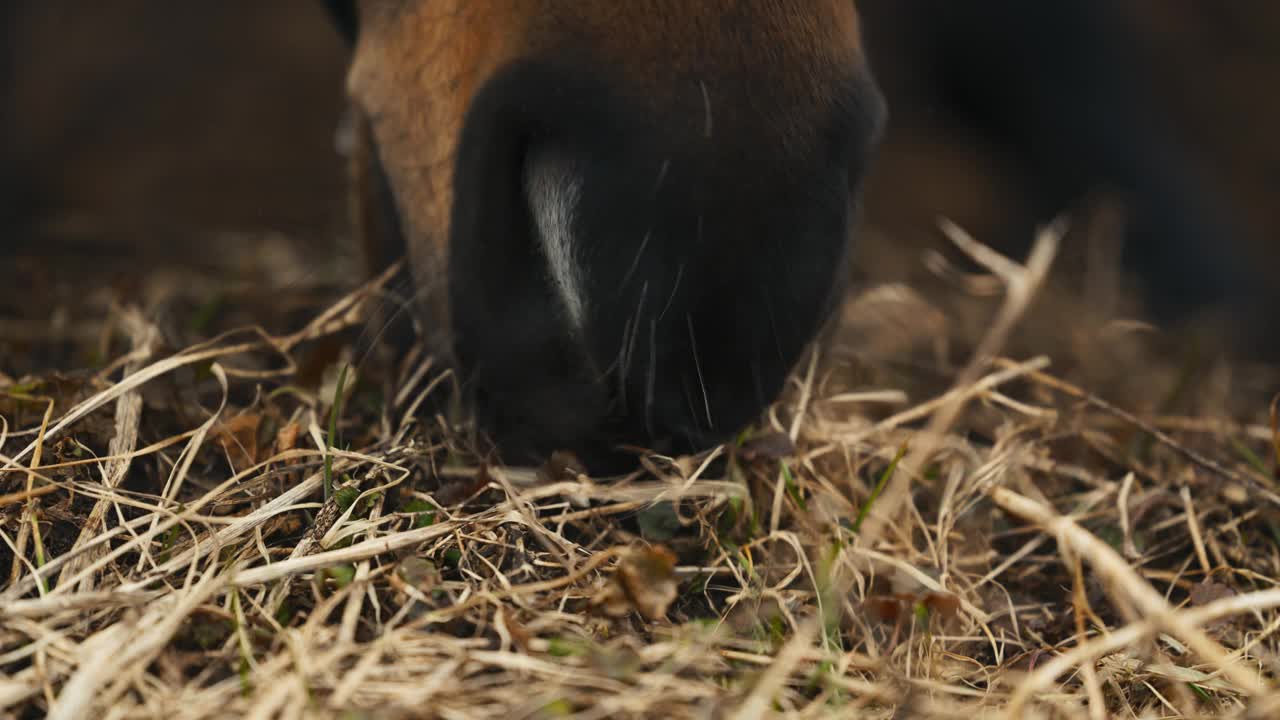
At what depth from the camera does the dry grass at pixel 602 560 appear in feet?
2.44

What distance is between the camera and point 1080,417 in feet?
4.31

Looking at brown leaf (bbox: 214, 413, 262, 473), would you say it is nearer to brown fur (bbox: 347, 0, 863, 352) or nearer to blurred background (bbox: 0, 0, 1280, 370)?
brown fur (bbox: 347, 0, 863, 352)

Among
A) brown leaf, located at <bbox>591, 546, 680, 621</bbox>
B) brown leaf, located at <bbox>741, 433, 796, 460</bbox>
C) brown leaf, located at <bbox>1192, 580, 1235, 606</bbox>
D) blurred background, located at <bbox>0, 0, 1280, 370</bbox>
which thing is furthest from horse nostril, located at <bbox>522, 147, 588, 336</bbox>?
blurred background, located at <bbox>0, 0, 1280, 370</bbox>

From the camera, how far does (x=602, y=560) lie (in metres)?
0.91

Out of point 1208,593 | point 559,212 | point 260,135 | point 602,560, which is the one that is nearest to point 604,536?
point 602,560

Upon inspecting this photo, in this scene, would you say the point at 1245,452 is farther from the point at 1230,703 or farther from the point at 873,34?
the point at 873,34

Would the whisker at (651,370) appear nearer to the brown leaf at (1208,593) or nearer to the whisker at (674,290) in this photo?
the whisker at (674,290)

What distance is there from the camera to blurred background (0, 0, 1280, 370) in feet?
7.34

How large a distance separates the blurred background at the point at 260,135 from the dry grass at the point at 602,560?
930mm

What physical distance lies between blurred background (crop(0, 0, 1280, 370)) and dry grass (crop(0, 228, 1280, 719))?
0.93m

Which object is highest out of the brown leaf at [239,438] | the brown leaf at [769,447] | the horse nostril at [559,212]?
the horse nostril at [559,212]

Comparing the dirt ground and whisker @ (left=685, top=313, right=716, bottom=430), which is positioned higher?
whisker @ (left=685, top=313, right=716, bottom=430)

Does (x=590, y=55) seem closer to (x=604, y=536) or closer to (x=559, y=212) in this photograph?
(x=559, y=212)

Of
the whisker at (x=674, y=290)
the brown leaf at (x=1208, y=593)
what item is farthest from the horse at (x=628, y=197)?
the brown leaf at (x=1208, y=593)
